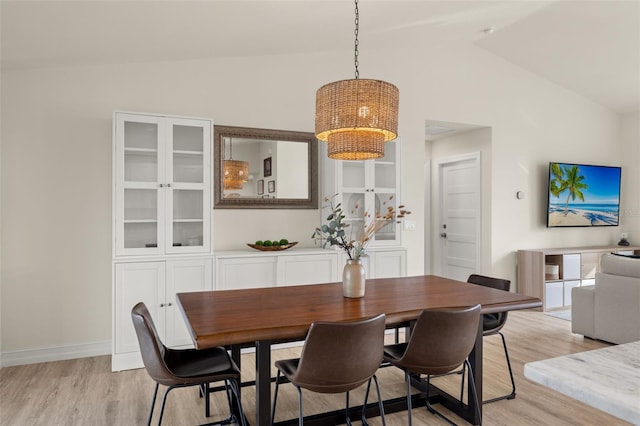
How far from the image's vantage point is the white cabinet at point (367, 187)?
173 inches

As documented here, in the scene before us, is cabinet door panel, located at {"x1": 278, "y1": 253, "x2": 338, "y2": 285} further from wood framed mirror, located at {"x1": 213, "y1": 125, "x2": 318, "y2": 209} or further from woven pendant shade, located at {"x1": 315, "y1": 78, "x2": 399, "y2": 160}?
woven pendant shade, located at {"x1": 315, "y1": 78, "x2": 399, "y2": 160}

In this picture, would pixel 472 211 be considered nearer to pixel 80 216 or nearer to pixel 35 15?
pixel 80 216

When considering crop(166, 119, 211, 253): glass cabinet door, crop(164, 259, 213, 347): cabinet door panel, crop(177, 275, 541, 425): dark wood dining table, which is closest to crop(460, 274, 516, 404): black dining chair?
crop(177, 275, 541, 425): dark wood dining table

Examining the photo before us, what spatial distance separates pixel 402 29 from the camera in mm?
4375

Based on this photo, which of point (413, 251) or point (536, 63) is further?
point (536, 63)

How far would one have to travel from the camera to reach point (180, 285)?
3.71 m

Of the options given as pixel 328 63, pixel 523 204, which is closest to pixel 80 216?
pixel 328 63

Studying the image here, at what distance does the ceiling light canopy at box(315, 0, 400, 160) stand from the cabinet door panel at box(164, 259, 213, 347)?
181 cm

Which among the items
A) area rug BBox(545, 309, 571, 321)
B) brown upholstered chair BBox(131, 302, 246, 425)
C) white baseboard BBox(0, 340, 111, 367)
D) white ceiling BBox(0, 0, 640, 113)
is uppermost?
white ceiling BBox(0, 0, 640, 113)

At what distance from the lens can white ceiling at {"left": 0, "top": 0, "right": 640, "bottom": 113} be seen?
2.97 meters

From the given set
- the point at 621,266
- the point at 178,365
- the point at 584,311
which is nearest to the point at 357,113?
the point at 178,365

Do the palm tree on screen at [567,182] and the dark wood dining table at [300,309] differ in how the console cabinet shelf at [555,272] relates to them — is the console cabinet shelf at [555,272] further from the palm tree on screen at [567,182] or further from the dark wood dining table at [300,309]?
the dark wood dining table at [300,309]

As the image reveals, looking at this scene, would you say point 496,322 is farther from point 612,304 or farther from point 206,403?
point 206,403

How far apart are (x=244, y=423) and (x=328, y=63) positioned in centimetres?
369
